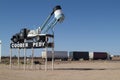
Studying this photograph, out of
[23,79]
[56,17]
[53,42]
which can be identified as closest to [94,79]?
[23,79]

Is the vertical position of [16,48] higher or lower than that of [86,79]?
higher

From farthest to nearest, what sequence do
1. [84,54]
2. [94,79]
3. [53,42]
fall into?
[84,54], [53,42], [94,79]

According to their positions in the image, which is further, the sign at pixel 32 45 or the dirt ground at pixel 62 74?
the sign at pixel 32 45

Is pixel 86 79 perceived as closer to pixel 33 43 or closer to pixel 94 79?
pixel 94 79

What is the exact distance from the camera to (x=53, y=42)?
39594 mm

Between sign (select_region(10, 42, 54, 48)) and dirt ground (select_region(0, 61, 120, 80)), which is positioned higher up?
sign (select_region(10, 42, 54, 48))

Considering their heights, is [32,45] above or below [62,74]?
above

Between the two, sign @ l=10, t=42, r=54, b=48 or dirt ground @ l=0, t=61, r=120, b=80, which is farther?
sign @ l=10, t=42, r=54, b=48

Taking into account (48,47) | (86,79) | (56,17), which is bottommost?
(86,79)

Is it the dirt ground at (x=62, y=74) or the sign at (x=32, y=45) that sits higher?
the sign at (x=32, y=45)

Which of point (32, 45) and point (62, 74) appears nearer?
point (62, 74)

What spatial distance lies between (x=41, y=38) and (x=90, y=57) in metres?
79.7

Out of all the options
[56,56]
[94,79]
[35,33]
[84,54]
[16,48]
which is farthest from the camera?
[84,54]

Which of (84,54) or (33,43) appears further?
(84,54)
